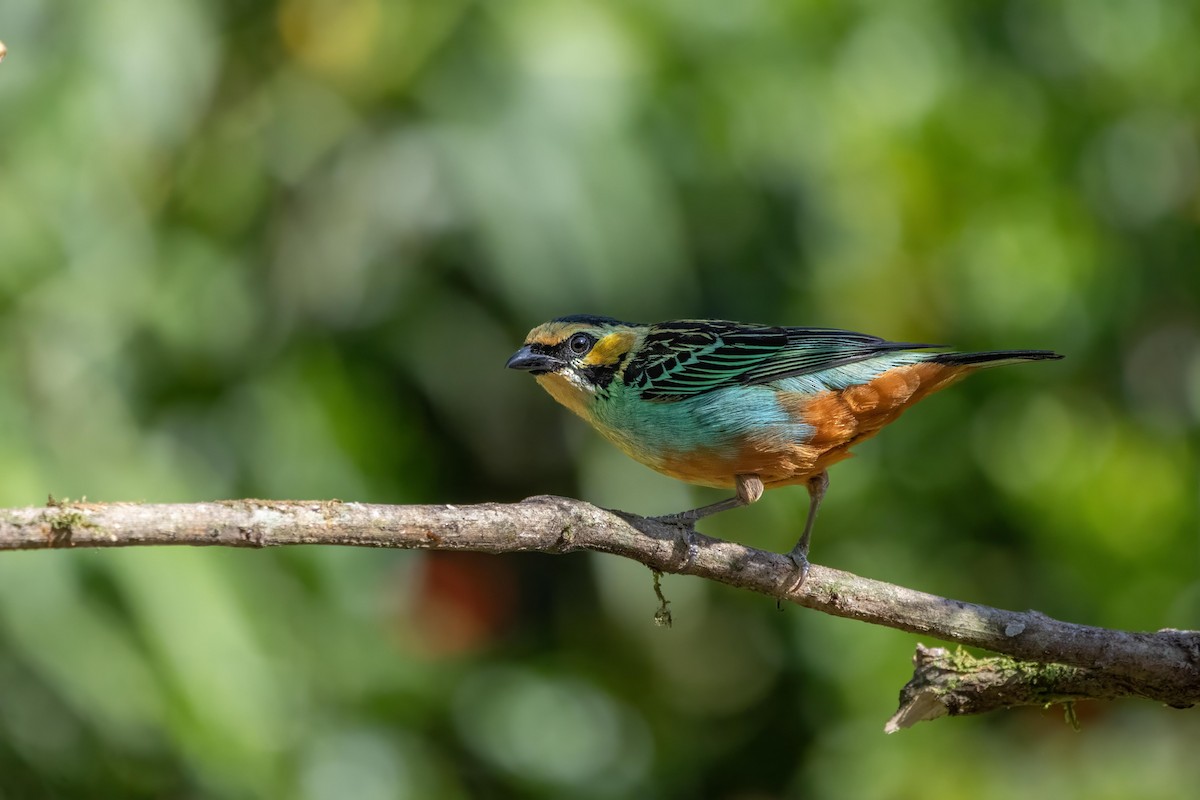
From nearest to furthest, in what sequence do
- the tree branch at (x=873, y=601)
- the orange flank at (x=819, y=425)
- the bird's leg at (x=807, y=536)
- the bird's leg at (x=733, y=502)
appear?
1. the tree branch at (x=873, y=601)
2. the bird's leg at (x=807, y=536)
3. the bird's leg at (x=733, y=502)
4. the orange flank at (x=819, y=425)

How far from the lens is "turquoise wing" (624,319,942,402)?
4746 mm

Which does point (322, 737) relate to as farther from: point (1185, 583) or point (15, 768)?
point (1185, 583)

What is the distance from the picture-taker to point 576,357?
5020mm

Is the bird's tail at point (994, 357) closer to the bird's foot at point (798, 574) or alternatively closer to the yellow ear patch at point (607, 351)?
the bird's foot at point (798, 574)

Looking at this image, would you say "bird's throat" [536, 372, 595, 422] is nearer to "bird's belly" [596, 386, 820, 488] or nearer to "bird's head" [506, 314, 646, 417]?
"bird's head" [506, 314, 646, 417]

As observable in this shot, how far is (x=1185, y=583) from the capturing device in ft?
19.3

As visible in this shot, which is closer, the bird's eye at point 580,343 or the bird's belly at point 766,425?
the bird's belly at point 766,425

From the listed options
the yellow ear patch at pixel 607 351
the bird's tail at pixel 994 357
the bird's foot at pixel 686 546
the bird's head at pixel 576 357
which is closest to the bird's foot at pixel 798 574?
the bird's foot at pixel 686 546

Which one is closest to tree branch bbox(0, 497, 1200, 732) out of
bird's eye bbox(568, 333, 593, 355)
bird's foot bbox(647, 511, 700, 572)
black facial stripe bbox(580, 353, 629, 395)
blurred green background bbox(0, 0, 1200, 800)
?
bird's foot bbox(647, 511, 700, 572)

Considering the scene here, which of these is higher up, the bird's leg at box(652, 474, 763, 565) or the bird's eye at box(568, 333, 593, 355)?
the bird's eye at box(568, 333, 593, 355)

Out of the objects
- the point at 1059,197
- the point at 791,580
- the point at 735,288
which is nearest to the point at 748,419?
the point at 791,580

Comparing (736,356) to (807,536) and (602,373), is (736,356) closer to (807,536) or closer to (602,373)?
(602,373)

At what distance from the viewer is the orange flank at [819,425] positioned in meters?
4.56

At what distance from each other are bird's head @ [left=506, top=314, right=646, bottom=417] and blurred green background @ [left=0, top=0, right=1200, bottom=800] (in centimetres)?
101
